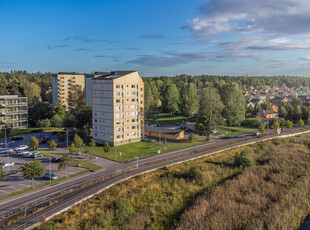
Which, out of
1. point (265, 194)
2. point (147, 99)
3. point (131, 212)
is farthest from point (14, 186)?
point (147, 99)

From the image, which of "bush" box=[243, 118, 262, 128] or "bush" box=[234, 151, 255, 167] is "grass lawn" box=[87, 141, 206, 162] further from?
"bush" box=[243, 118, 262, 128]

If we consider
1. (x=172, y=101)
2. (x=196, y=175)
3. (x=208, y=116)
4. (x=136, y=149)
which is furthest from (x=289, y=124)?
(x=196, y=175)

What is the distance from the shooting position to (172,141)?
192 feet

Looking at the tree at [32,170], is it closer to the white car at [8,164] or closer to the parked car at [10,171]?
the parked car at [10,171]

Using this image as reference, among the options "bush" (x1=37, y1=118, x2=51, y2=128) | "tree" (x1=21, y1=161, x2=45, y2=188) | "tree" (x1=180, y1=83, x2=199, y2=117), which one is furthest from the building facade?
"tree" (x1=180, y1=83, x2=199, y2=117)

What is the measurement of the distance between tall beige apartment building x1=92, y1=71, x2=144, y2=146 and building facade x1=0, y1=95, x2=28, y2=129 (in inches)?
1096

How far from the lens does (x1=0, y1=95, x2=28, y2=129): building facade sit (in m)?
68.3

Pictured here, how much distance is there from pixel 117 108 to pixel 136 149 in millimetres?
9423

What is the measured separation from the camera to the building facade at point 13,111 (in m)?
68.3

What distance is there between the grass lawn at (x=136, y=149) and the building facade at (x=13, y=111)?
3159 centimetres

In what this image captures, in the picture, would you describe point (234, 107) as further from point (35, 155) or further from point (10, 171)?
point (10, 171)

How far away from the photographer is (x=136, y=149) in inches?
2026

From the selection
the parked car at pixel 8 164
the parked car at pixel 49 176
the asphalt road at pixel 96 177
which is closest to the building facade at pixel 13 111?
the parked car at pixel 8 164

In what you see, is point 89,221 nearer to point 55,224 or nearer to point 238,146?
point 55,224
